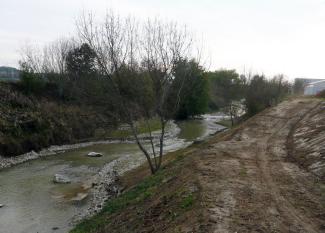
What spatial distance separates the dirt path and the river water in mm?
8331

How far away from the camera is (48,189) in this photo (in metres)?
24.4

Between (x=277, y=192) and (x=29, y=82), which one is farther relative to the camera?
(x=29, y=82)

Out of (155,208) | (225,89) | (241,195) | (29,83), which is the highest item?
(29,83)

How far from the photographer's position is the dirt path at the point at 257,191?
10.0 m

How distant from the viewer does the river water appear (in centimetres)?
1825

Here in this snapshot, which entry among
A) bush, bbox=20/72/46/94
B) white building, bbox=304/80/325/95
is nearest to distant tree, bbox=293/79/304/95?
white building, bbox=304/80/325/95

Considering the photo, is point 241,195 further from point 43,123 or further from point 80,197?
point 43,123

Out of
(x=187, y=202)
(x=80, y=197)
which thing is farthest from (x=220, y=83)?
(x=187, y=202)

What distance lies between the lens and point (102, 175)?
28391mm

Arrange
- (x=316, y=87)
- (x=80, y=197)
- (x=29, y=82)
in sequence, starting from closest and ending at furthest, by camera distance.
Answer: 1. (x=80, y=197)
2. (x=29, y=82)
3. (x=316, y=87)

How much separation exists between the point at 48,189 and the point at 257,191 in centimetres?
1655

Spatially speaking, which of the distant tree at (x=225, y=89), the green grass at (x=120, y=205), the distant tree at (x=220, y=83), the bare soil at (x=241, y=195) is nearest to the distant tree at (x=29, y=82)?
the distant tree at (x=225, y=89)

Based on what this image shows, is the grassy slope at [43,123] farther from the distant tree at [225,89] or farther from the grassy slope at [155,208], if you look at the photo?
the grassy slope at [155,208]

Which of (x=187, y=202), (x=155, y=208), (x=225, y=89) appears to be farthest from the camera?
(x=225, y=89)
